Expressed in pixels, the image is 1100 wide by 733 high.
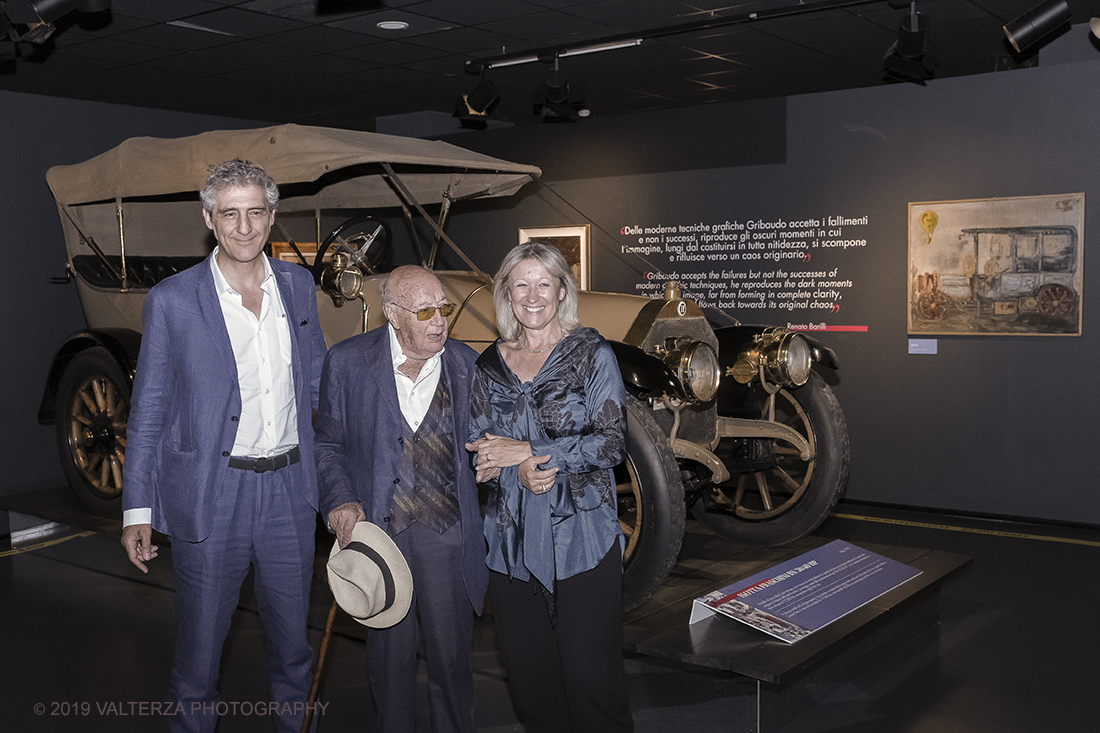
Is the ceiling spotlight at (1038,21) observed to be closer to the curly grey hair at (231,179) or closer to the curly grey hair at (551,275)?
the curly grey hair at (551,275)

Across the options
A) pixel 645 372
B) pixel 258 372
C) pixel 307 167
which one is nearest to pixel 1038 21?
pixel 645 372

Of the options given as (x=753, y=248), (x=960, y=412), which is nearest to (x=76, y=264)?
(x=753, y=248)

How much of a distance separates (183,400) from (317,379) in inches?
14.5

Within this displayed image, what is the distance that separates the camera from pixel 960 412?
598 cm

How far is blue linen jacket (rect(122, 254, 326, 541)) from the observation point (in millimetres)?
2354

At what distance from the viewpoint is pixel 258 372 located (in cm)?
244

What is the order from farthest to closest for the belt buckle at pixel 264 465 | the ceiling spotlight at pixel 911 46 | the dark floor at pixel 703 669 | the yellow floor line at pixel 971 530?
the yellow floor line at pixel 971 530, the ceiling spotlight at pixel 911 46, the dark floor at pixel 703 669, the belt buckle at pixel 264 465

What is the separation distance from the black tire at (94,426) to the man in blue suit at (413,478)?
3.08 metres

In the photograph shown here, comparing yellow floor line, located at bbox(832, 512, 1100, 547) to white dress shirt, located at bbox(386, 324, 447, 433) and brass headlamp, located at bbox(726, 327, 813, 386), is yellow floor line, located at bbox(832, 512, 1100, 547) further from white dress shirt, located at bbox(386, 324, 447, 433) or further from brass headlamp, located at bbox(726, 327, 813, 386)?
white dress shirt, located at bbox(386, 324, 447, 433)

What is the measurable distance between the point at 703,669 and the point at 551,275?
1.46 meters

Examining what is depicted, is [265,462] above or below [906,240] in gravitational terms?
below

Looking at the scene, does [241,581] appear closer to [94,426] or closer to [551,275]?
[551,275]

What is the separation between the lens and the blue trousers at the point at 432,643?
245cm

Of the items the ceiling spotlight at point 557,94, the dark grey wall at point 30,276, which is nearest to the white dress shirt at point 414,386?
the ceiling spotlight at point 557,94
